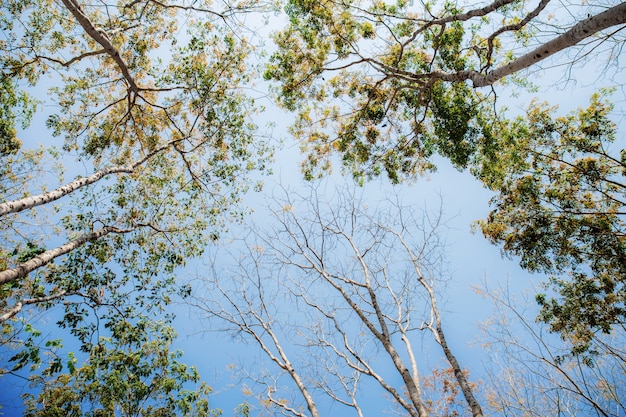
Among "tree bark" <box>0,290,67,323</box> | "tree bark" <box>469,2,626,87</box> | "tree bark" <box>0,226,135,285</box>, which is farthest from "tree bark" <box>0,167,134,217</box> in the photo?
"tree bark" <box>469,2,626,87</box>

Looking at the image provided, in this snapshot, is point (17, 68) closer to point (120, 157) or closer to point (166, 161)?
point (120, 157)

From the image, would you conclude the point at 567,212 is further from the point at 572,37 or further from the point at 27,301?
the point at 27,301

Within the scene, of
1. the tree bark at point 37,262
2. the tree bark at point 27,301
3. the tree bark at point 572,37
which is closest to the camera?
the tree bark at point 572,37

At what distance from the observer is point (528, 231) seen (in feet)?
26.1

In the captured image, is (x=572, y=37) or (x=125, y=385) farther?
(x=125, y=385)

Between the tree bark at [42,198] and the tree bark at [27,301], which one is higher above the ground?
the tree bark at [42,198]

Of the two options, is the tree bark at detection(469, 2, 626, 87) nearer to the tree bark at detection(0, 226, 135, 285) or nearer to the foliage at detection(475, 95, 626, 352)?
the foliage at detection(475, 95, 626, 352)

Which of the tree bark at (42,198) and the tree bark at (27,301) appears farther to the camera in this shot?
the tree bark at (27,301)

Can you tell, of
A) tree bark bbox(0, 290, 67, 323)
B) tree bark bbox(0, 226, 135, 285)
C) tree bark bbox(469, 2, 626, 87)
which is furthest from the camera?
tree bark bbox(0, 290, 67, 323)

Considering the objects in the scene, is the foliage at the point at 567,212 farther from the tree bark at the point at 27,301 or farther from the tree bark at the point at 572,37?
the tree bark at the point at 27,301

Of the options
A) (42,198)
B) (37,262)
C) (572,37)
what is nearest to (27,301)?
(37,262)

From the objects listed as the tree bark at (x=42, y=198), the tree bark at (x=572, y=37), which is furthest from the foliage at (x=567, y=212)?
the tree bark at (x=42, y=198)

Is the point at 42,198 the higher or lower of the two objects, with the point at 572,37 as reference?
lower

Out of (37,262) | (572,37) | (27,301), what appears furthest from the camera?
(27,301)
